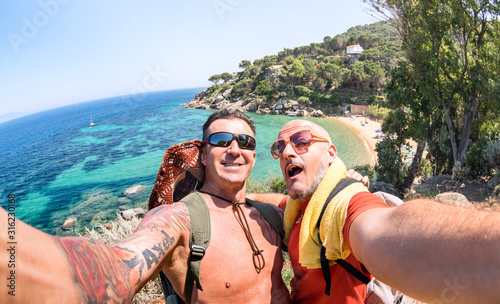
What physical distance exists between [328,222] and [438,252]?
774mm

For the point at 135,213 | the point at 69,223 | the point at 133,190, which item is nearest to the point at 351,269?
the point at 135,213

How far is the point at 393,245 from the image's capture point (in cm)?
98

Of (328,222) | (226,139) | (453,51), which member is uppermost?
(453,51)

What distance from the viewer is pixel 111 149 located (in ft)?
138

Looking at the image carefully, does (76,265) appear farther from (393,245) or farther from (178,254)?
(393,245)

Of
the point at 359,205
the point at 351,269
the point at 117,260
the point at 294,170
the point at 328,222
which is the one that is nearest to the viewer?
the point at 117,260

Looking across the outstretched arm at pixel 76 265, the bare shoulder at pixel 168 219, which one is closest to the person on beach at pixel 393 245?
the bare shoulder at pixel 168 219

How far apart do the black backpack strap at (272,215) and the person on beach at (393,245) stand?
375 mm

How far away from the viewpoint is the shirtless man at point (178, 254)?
769 millimetres

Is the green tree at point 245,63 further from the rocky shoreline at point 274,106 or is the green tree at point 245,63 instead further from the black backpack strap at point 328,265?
the black backpack strap at point 328,265

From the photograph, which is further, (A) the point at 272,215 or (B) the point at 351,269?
(A) the point at 272,215

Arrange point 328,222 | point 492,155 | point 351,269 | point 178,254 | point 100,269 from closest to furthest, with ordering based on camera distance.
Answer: point 100,269
point 328,222
point 351,269
point 178,254
point 492,155

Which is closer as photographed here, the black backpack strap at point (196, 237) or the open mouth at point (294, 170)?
the black backpack strap at point (196, 237)

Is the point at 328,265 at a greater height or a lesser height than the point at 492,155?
greater
